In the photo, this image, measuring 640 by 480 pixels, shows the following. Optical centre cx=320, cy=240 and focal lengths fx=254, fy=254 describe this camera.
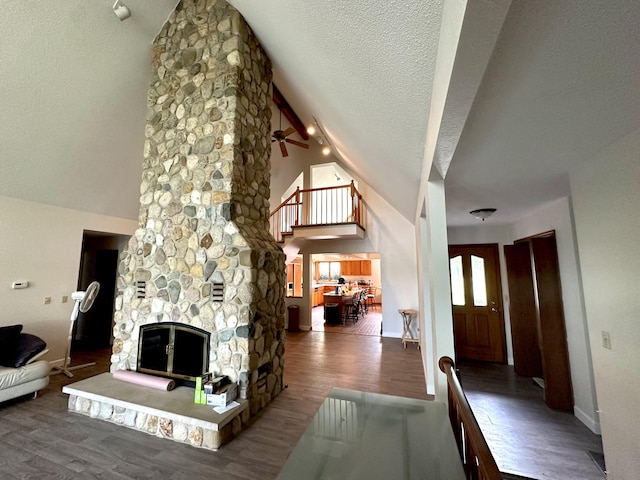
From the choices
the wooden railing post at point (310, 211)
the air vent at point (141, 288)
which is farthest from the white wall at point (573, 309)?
the air vent at point (141, 288)

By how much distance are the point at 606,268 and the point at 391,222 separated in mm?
4919

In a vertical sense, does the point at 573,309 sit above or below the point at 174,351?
above

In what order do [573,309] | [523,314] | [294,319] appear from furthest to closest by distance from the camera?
[294,319] < [523,314] < [573,309]

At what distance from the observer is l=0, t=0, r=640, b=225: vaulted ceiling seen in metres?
1.04

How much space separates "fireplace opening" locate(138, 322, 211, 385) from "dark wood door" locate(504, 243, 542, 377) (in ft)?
15.6

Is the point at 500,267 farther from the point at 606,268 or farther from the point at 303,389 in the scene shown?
the point at 303,389

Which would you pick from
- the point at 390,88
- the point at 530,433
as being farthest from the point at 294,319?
the point at 390,88

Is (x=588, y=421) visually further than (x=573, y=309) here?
No

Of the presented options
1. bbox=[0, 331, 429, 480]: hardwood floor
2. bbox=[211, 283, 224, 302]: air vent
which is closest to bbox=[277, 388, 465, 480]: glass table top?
bbox=[0, 331, 429, 480]: hardwood floor

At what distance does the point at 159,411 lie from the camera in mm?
2297

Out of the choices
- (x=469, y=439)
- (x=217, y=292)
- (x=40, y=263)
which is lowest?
(x=469, y=439)

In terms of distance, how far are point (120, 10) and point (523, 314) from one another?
283 inches

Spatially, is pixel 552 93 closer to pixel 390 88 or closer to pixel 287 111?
pixel 390 88

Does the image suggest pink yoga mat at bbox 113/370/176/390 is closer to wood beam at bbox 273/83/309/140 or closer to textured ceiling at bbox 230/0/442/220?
textured ceiling at bbox 230/0/442/220
